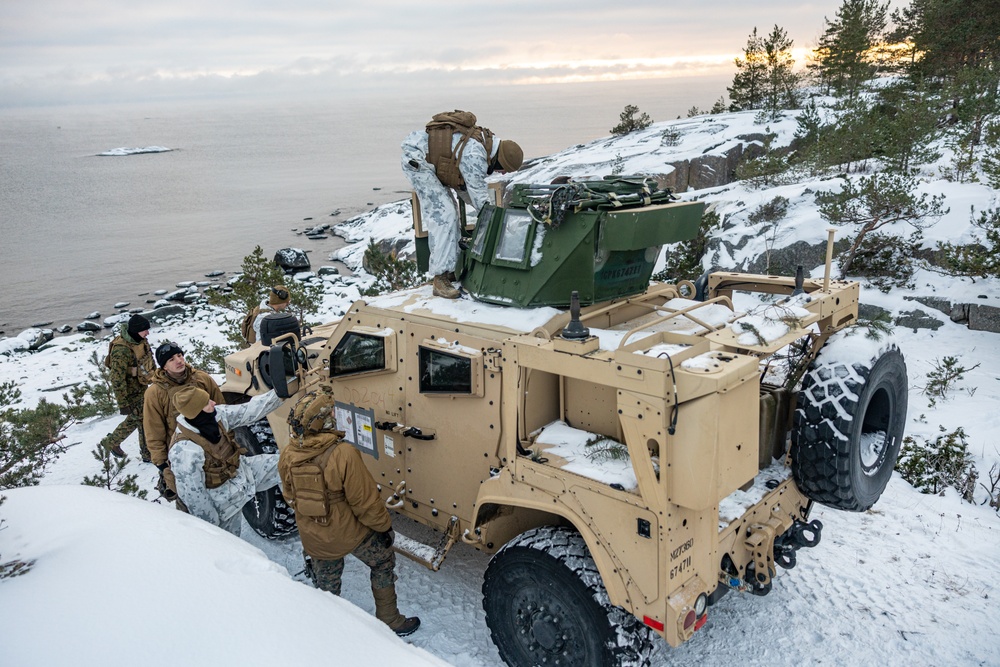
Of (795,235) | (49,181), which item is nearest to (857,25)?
(795,235)

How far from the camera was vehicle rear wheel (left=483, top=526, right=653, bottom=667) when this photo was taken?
397 centimetres

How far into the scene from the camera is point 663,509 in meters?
3.63

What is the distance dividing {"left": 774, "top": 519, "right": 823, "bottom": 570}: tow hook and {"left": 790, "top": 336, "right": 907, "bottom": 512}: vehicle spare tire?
0.21 m

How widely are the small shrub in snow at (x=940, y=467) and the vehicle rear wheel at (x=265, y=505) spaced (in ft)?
17.7

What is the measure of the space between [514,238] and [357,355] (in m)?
1.44

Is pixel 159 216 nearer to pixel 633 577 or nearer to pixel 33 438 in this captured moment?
pixel 33 438

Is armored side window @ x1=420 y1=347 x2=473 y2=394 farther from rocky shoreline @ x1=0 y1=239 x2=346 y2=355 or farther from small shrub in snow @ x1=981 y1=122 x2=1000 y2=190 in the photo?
rocky shoreline @ x1=0 y1=239 x2=346 y2=355

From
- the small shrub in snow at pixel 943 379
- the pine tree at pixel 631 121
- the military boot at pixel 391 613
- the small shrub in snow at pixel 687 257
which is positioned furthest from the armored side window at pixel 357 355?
the pine tree at pixel 631 121

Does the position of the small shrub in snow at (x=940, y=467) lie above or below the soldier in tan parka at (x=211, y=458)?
below

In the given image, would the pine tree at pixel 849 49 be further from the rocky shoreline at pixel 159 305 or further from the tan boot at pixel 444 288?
the tan boot at pixel 444 288

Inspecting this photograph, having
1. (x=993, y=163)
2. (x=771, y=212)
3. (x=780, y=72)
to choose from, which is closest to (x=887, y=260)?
(x=993, y=163)

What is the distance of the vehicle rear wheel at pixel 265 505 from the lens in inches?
237

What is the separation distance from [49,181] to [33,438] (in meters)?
65.6

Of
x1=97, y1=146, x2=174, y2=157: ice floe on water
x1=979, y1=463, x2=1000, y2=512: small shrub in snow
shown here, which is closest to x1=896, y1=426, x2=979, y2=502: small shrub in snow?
x1=979, y1=463, x2=1000, y2=512: small shrub in snow
